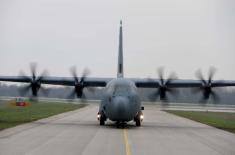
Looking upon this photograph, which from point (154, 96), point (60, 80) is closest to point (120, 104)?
point (154, 96)

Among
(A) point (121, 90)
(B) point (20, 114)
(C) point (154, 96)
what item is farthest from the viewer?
(B) point (20, 114)

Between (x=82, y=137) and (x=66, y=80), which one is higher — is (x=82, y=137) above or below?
below

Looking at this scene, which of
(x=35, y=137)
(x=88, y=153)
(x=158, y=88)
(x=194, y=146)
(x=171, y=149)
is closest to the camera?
(x=88, y=153)

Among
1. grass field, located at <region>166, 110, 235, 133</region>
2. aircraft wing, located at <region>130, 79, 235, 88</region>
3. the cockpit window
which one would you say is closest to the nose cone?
the cockpit window

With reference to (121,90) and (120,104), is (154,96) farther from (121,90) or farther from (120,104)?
(120,104)

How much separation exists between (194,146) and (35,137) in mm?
7859

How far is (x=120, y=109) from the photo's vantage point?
2912 cm

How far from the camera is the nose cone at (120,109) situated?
29.2 m

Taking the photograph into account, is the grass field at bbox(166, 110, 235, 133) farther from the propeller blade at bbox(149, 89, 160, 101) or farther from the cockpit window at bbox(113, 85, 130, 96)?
the cockpit window at bbox(113, 85, 130, 96)

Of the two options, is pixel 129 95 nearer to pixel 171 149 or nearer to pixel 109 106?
pixel 109 106

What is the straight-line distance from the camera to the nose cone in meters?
29.2

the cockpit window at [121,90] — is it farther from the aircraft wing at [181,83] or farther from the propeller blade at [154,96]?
the aircraft wing at [181,83]

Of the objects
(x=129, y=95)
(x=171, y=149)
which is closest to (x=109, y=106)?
(x=129, y=95)

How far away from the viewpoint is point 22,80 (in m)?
37.8
